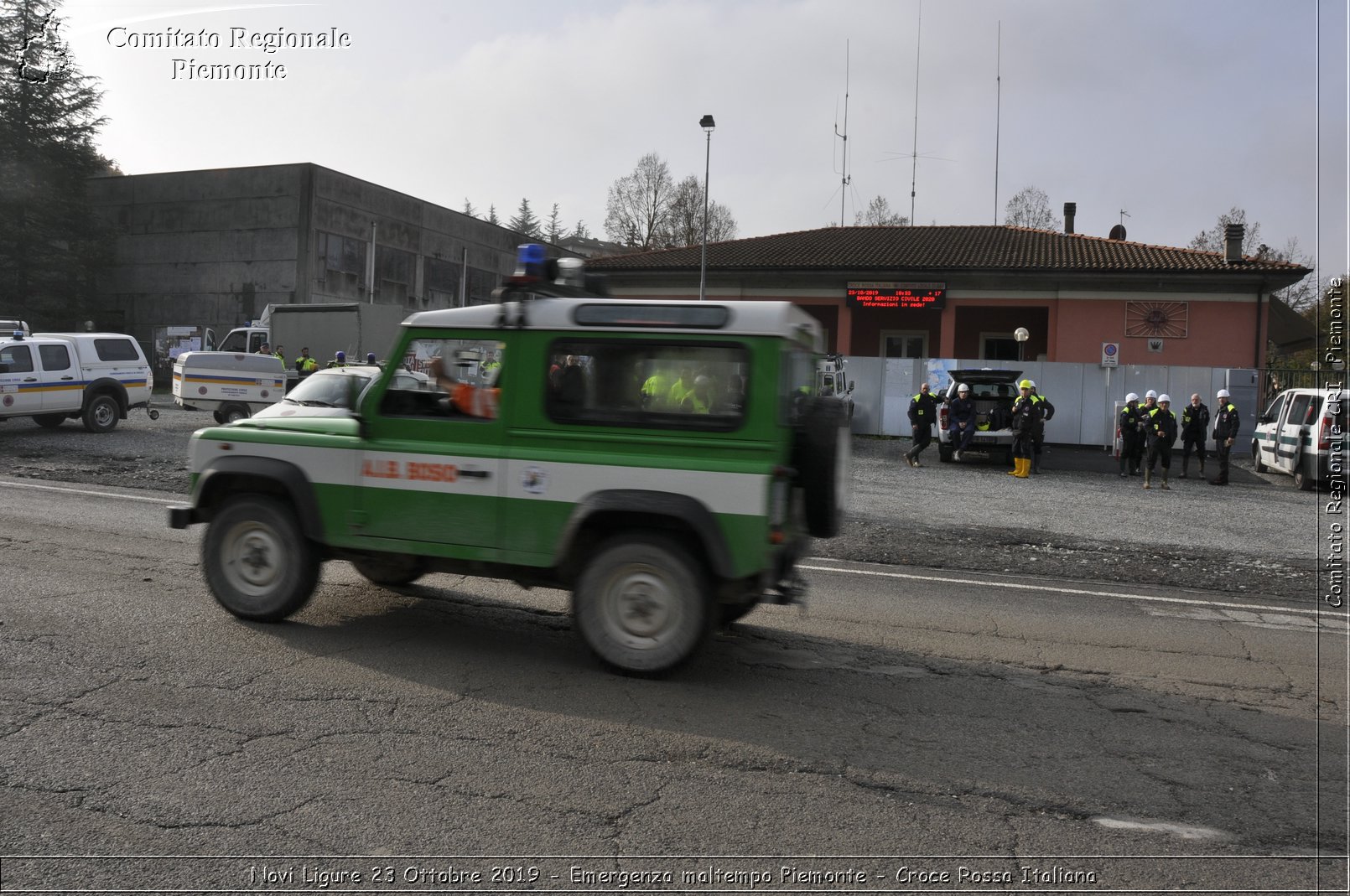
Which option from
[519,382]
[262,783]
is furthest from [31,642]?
[519,382]

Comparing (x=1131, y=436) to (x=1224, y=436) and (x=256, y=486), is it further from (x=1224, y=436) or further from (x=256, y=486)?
(x=256, y=486)

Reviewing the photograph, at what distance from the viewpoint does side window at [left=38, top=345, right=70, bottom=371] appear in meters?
20.5

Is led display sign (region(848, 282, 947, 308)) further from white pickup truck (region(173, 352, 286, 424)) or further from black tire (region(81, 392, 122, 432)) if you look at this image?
black tire (region(81, 392, 122, 432))

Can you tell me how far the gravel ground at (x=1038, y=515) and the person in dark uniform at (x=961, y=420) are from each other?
0.53 meters

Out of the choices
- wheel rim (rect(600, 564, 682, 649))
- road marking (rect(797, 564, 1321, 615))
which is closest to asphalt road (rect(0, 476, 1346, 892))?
wheel rim (rect(600, 564, 682, 649))

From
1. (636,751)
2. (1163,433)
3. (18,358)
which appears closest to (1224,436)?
(1163,433)

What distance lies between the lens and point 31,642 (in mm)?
5938

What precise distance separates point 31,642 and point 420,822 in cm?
365

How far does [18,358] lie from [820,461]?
20440 millimetres

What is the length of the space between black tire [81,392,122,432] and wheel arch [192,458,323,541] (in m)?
17.4

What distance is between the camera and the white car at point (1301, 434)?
1748 centimetres

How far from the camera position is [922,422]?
68.7 ft

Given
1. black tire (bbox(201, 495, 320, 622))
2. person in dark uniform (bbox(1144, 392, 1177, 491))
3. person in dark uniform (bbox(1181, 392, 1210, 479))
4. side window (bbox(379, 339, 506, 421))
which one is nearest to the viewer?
side window (bbox(379, 339, 506, 421))

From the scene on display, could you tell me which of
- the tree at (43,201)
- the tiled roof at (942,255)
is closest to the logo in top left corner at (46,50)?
the tree at (43,201)
